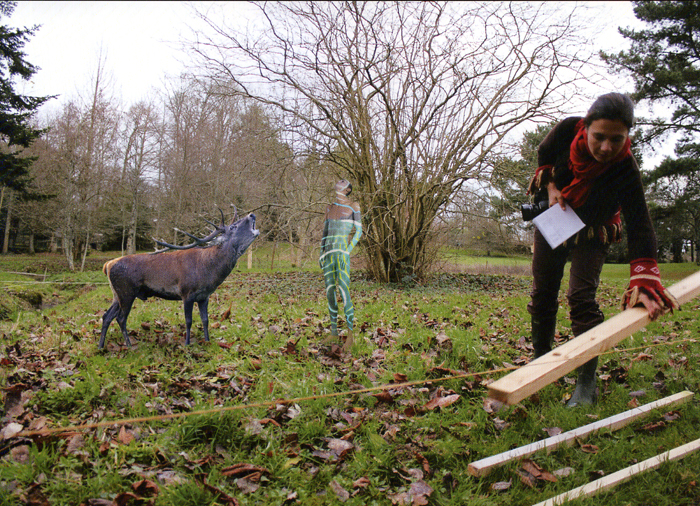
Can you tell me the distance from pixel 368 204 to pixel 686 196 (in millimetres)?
18304

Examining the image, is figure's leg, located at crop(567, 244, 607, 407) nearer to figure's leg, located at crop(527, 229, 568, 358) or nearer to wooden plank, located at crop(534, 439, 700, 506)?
figure's leg, located at crop(527, 229, 568, 358)

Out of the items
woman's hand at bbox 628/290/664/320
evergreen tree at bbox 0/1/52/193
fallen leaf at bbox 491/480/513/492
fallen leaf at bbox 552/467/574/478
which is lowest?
fallen leaf at bbox 491/480/513/492

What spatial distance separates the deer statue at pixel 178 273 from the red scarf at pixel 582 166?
3.16 metres

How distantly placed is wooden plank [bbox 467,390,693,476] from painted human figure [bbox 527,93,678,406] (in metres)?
0.28

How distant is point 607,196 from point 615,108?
2.42ft

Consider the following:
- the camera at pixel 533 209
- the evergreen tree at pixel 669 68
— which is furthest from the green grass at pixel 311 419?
the evergreen tree at pixel 669 68

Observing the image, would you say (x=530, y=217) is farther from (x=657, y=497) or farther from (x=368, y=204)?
(x=368, y=204)

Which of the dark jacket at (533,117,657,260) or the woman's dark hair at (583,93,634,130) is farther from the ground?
the woman's dark hair at (583,93,634,130)

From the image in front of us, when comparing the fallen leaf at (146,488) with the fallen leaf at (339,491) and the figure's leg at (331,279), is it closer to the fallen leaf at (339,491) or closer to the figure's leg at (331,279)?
the fallen leaf at (339,491)

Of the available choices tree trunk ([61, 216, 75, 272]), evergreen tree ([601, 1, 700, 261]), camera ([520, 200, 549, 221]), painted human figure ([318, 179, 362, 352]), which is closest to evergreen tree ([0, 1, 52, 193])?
tree trunk ([61, 216, 75, 272])

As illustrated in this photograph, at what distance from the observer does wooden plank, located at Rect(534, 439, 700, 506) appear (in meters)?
1.96

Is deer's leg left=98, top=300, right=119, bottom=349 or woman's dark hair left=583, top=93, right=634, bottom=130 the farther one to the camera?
deer's leg left=98, top=300, right=119, bottom=349

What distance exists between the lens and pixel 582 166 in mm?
2631

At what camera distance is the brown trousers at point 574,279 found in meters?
2.92
